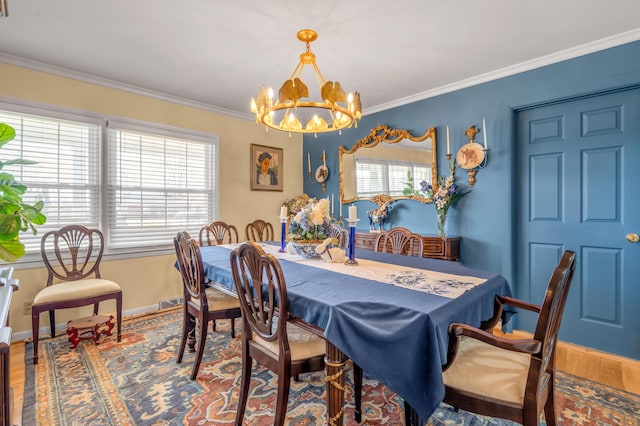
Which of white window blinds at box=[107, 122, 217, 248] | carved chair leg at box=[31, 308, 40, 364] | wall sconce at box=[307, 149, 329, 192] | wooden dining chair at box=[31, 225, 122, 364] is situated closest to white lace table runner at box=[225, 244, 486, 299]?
wooden dining chair at box=[31, 225, 122, 364]

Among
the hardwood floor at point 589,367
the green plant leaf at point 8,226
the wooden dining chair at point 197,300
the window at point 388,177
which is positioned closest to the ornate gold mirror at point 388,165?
the window at point 388,177

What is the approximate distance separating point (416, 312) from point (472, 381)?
1.30 ft

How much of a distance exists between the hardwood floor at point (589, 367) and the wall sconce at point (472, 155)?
171cm

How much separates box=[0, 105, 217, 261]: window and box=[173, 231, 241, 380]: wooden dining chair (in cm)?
153

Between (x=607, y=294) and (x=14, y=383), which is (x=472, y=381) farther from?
(x=14, y=383)

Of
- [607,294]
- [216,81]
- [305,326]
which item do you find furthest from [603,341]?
[216,81]

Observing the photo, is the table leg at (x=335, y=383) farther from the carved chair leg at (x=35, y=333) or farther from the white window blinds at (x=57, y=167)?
the white window blinds at (x=57, y=167)

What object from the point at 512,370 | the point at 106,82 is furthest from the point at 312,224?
the point at 106,82

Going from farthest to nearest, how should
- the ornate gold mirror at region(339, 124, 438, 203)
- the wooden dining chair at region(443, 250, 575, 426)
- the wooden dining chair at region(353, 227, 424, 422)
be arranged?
the ornate gold mirror at region(339, 124, 438, 203) → the wooden dining chair at region(353, 227, 424, 422) → the wooden dining chair at region(443, 250, 575, 426)

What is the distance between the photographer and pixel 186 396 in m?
1.95

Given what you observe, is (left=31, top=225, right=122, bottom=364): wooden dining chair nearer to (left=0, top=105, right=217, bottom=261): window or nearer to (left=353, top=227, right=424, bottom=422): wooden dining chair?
(left=0, top=105, right=217, bottom=261): window

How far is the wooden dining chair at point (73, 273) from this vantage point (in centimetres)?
259

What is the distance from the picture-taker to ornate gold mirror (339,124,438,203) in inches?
142

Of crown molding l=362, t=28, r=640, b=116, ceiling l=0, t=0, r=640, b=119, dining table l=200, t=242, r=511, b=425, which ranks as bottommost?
dining table l=200, t=242, r=511, b=425
